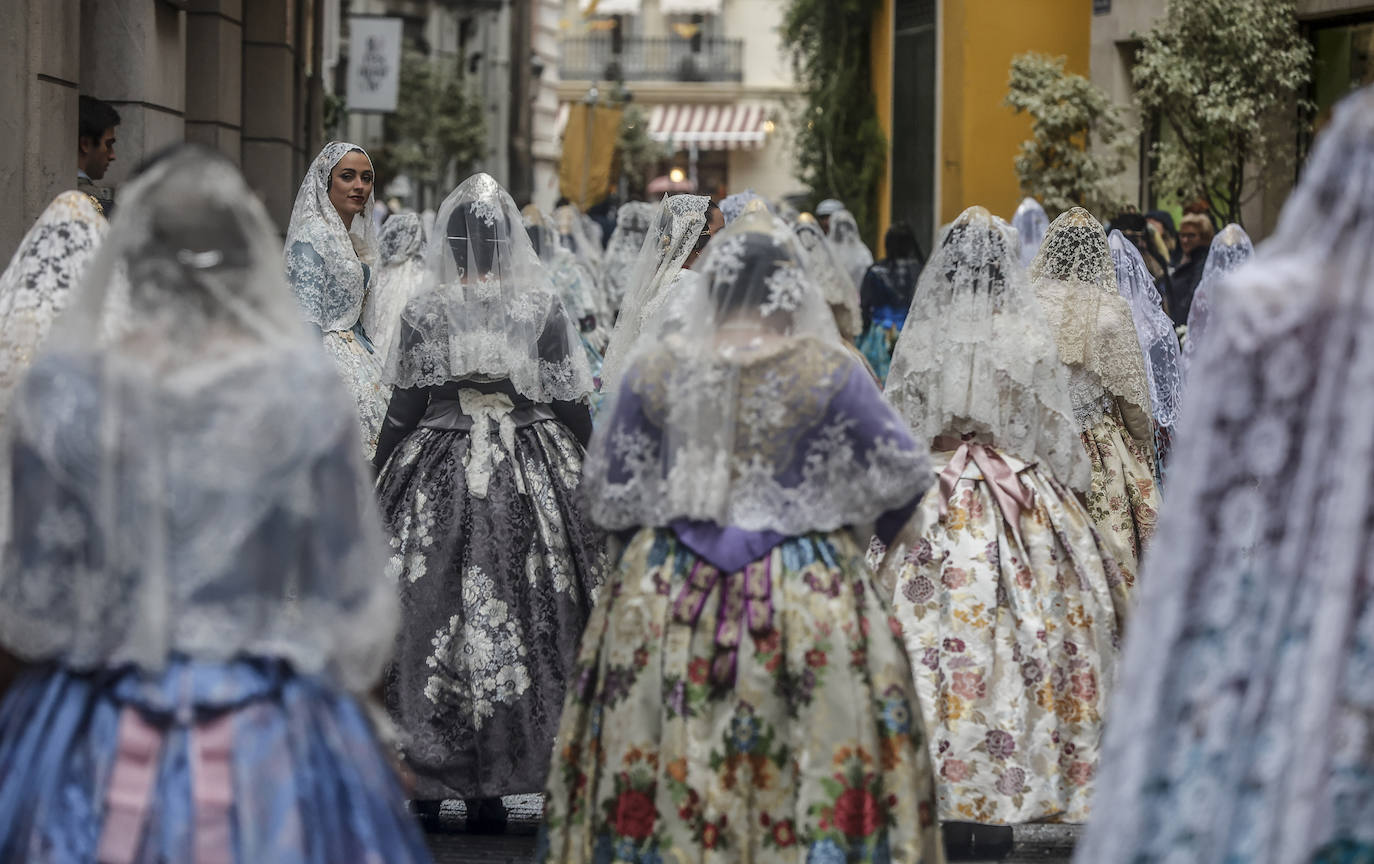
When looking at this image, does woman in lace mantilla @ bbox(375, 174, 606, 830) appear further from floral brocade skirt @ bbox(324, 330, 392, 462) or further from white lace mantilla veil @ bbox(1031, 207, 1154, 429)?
white lace mantilla veil @ bbox(1031, 207, 1154, 429)

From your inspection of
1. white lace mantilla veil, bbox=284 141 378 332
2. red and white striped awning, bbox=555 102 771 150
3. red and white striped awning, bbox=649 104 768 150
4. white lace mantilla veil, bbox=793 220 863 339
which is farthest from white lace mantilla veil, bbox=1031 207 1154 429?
red and white striped awning, bbox=649 104 768 150

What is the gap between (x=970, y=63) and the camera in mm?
21031

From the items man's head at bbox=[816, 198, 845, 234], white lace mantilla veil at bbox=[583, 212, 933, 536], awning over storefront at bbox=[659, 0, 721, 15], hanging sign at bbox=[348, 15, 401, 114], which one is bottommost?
white lace mantilla veil at bbox=[583, 212, 933, 536]

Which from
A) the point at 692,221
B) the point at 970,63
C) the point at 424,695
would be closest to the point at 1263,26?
the point at 970,63

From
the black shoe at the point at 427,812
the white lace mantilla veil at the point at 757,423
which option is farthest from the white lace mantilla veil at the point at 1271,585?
the black shoe at the point at 427,812

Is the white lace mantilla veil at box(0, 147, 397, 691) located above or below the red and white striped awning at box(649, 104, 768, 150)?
below

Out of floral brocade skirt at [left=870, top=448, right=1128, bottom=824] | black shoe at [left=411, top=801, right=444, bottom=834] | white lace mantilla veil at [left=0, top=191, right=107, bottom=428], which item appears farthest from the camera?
black shoe at [left=411, top=801, right=444, bottom=834]

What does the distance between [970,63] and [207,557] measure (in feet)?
60.5

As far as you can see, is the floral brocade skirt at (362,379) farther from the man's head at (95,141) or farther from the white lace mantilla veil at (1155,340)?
the white lace mantilla veil at (1155,340)

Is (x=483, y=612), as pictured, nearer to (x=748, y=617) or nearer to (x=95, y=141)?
(x=748, y=617)

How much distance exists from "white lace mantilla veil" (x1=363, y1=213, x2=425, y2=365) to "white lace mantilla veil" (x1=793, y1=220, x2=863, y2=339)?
3562 millimetres

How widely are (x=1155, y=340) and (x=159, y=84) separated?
6.34 m

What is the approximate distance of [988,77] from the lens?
21.1m

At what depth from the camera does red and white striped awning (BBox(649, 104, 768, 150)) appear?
51.7 metres
